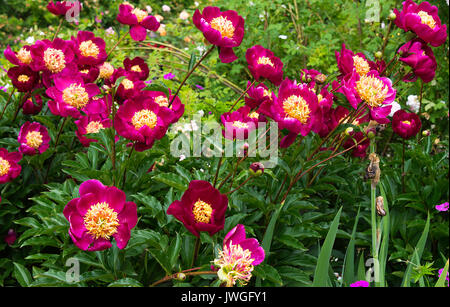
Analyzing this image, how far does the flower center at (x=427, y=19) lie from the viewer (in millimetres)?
1249

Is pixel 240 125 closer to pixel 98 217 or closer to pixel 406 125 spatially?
pixel 98 217

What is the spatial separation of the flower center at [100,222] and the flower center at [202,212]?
16 centimetres

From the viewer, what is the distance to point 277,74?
4.14 feet

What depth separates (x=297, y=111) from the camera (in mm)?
1009

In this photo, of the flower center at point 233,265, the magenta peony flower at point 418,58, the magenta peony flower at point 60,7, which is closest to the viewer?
the flower center at point 233,265

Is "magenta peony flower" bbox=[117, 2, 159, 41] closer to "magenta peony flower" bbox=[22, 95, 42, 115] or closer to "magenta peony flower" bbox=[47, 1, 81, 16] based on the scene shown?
"magenta peony flower" bbox=[47, 1, 81, 16]

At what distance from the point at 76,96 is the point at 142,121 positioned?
1.00 ft

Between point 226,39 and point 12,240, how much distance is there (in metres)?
0.99

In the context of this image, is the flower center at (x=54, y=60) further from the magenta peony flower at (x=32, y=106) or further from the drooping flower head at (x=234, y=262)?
the drooping flower head at (x=234, y=262)

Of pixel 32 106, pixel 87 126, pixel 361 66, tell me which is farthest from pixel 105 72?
pixel 361 66

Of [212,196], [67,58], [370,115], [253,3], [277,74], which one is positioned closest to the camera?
[212,196]

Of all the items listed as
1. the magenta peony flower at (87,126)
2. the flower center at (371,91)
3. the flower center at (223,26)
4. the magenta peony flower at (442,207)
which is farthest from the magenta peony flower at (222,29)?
the magenta peony flower at (442,207)
